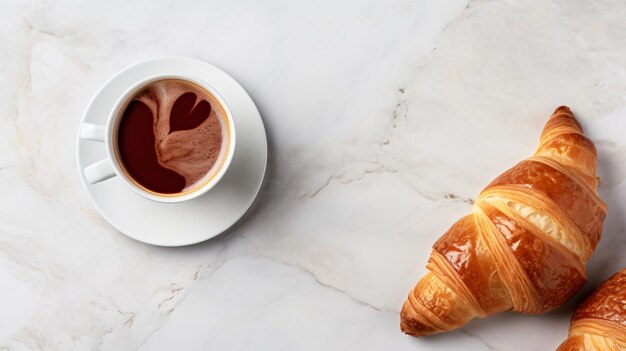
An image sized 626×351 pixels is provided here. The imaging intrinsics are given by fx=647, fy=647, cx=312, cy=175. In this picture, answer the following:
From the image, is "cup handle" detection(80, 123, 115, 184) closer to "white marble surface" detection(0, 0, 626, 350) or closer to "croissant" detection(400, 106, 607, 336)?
"white marble surface" detection(0, 0, 626, 350)

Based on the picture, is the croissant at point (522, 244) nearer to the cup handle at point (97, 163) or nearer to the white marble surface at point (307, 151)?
the white marble surface at point (307, 151)

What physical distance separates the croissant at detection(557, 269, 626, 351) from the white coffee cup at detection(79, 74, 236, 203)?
0.86 meters

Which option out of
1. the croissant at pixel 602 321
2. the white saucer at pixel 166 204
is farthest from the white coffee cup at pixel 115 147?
the croissant at pixel 602 321

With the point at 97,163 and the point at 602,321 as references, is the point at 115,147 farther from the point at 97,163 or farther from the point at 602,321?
the point at 602,321

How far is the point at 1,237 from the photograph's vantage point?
159 cm

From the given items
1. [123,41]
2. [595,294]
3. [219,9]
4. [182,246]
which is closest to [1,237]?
[182,246]

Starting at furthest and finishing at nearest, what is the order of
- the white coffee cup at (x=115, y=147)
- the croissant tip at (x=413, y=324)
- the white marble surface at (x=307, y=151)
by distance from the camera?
the white marble surface at (x=307, y=151) < the croissant tip at (x=413, y=324) < the white coffee cup at (x=115, y=147)

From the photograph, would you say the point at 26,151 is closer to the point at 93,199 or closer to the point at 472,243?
the point at 93,199

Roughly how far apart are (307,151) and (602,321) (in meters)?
0.77

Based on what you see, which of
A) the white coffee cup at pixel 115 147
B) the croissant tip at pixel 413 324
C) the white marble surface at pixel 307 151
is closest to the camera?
the white coffee cup at pixel 115 147

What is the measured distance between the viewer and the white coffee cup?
1326 mm

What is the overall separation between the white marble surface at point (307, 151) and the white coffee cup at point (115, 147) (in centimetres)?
25

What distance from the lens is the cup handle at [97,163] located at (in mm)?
1329

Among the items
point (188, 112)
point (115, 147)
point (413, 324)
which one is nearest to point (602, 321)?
point (413, 324)
